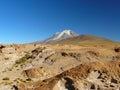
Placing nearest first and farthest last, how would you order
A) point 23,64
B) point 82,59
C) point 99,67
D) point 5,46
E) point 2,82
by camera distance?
point 99,67 → point 2,82 → point 82,59 → point 23,64 → point 5,46

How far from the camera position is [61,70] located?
39219mm

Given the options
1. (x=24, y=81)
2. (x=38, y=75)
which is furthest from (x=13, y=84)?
(x=38, y=75)

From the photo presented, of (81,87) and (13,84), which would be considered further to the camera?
(13,84)

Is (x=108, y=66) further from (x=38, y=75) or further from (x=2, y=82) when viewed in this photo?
(x=2, y=82)

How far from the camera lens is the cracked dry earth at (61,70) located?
111 feet

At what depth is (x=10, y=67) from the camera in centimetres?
4491

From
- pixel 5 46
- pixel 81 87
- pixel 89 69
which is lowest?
pixel 81 87

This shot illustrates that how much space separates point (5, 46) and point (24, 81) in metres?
19.8

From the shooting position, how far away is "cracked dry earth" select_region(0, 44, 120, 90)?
3381 cm

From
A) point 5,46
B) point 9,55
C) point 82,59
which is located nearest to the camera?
point 82,59

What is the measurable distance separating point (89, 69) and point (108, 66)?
2.88 meters

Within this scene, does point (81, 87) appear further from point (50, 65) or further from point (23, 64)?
point (23, 64)

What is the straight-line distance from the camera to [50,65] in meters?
41.7

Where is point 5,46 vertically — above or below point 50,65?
above
